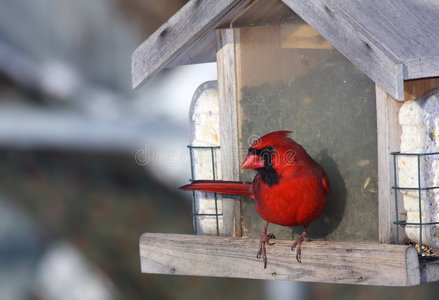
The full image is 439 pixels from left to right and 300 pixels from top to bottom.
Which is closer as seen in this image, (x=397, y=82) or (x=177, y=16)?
(x=397, y=82)

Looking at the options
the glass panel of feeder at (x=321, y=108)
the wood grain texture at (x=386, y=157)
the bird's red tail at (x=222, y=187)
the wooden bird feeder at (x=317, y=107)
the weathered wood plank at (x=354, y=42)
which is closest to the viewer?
the weathered wood plank at (x=354, y=42)

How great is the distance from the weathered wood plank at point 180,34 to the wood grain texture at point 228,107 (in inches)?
3.1

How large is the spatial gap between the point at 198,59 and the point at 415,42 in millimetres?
911

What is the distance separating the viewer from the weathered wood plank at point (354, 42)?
7.98 ft

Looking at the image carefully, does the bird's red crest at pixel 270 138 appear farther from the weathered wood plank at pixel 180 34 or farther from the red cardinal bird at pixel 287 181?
the weathered wood plank at pixel 180 34

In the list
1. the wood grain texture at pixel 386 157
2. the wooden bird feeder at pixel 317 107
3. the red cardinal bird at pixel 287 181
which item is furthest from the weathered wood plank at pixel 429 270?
the red cardinal bird at pixel 287 181

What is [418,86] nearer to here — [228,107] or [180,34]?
[228,107]

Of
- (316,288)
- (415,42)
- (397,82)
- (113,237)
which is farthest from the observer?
(113,237)

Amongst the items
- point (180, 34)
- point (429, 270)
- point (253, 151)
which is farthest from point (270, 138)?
point (429, 270)

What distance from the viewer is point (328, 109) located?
2891 millimetres

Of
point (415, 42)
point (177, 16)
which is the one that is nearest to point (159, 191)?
point (177, 16)

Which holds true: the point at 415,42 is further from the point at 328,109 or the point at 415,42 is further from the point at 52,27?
the point at 52,27

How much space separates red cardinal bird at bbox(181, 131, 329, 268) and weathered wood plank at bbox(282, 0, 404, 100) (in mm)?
387

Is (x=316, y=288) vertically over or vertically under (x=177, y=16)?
under
